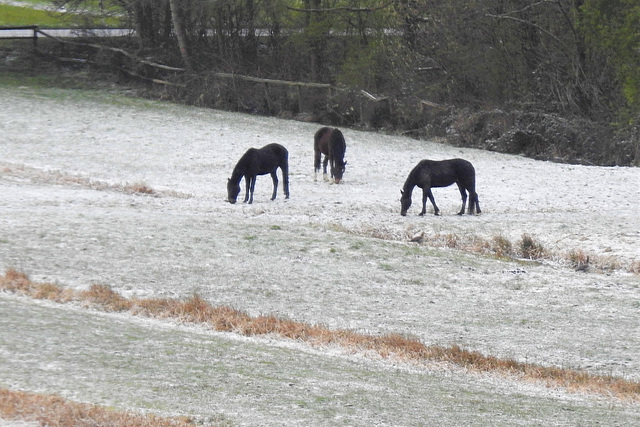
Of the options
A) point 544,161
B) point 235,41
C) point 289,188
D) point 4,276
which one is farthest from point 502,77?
point 4,276

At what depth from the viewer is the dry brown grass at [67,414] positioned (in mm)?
7059

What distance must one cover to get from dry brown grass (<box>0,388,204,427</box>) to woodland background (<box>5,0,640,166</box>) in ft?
93.1

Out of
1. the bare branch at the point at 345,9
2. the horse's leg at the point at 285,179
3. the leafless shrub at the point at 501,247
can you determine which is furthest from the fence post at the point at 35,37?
the leafless shrub at the point at 501,247

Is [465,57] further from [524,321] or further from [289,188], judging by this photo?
[524,321]

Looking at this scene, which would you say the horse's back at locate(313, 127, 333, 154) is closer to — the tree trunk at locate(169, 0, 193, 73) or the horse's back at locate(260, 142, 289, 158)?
the horse's back at locate(260, 142, 289, 158)

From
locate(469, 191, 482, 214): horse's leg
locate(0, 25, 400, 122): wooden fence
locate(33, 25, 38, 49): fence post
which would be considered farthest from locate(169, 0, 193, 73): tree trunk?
locate(469, 191, 482, 214): horse's leg

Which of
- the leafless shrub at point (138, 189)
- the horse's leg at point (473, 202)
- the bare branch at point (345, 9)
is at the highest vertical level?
the bare branch at point (345, 9)

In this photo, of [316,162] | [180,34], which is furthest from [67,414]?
[180,34]

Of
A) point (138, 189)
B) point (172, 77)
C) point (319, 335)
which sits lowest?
point (319, 335)

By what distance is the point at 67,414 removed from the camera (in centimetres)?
717

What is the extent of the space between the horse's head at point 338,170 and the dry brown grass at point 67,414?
18.4 meters

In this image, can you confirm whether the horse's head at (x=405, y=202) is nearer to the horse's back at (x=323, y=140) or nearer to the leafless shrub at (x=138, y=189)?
the horse's back at (x=323, y=140)

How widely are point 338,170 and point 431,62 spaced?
17206mm

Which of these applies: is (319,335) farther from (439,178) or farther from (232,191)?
(232,191)
